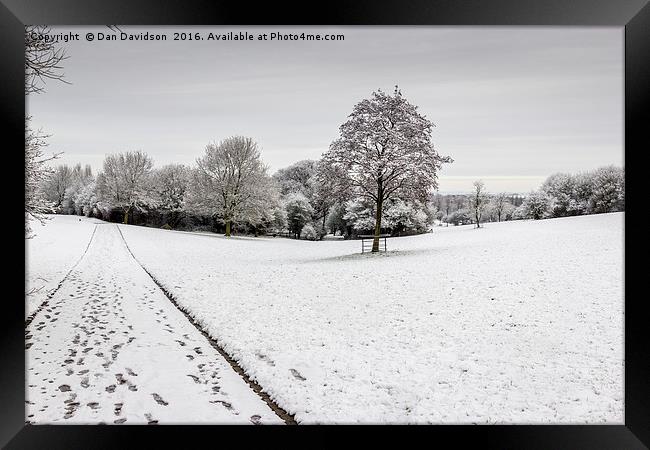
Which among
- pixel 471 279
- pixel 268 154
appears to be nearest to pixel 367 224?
pixel 471 279

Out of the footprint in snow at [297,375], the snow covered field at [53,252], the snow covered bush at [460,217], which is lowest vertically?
the footprint in snow at [297,375]

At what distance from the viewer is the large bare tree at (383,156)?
11555mm

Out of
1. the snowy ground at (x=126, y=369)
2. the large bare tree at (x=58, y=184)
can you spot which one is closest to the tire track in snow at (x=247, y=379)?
the snowy ground at (x=126, y=369)

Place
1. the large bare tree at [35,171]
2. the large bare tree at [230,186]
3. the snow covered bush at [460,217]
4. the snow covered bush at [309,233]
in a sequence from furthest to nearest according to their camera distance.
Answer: the snow covered bush at [460,217] < the snow covered bush at [309,233] < the large bare tree at [230,186] < the large bare tree at [35,171]

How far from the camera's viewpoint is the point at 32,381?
3.97 m

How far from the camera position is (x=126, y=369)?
4.25 metres

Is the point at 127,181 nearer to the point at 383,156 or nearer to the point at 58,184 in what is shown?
the point at 58,184

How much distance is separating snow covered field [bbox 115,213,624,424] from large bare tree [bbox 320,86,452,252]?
7.86 ft

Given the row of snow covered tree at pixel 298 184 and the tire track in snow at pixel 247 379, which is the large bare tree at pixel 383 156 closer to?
the row of snow covered tree at pixel 298 184
